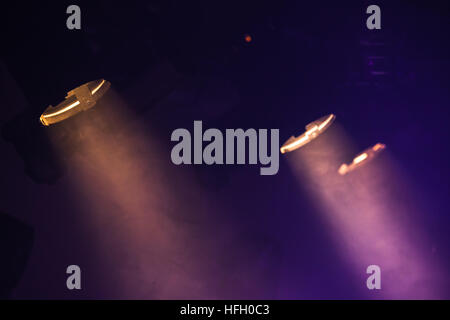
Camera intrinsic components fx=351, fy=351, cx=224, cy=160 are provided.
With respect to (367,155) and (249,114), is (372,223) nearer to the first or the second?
(367,155)

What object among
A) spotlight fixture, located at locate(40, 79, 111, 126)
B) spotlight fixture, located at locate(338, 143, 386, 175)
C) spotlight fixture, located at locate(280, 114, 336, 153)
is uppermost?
spotlight fixture, located at locate(338, 143, 386, 175)

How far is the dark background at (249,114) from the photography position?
238cm

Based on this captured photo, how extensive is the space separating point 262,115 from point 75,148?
160 cm

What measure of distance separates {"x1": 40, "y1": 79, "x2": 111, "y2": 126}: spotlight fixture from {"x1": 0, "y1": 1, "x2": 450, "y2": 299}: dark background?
0.10 meters

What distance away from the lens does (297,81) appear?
2.57 m

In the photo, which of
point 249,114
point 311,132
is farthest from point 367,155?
point 311,132

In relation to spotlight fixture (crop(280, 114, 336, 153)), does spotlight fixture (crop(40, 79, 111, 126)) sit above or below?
below

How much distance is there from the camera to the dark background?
2.38 metres

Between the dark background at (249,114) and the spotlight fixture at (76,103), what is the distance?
10 centimetres

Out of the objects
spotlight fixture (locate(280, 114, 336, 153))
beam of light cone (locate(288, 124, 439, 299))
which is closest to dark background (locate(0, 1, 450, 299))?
spotlight fixture (locate(280, 114, 336, 153))

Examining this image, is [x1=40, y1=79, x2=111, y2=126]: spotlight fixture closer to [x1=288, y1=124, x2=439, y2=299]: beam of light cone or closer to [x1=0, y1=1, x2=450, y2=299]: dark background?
[x1=0, y1=1, x2=450, y2=299]: dark background

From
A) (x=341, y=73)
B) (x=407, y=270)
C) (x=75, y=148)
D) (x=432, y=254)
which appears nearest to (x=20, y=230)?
(x=75, y=148)

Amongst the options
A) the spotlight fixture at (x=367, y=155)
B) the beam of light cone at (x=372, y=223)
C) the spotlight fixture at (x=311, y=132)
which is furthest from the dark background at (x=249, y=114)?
the spotlight fixture at (x=367, y=155)
